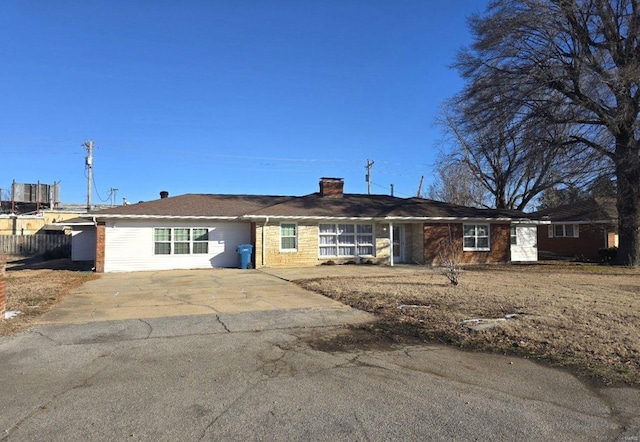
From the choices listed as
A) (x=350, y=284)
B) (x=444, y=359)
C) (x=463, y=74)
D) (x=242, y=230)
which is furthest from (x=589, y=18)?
(x=444, y=359)

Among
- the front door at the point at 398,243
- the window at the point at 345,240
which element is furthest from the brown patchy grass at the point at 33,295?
the front door at the point at 398,243

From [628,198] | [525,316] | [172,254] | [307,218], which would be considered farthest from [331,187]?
[525,316]

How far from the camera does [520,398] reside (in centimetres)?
454

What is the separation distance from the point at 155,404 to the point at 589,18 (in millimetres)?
23957

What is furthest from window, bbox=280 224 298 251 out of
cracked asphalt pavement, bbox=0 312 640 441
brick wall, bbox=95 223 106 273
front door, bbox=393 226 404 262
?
cracked asphalt pavement, bbox=0 312 640 441

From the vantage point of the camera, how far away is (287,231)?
21797 millimetres

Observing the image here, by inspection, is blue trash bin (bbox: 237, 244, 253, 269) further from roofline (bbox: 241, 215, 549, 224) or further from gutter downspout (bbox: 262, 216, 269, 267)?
roofline (bbox: 241, 215, 549, 224)

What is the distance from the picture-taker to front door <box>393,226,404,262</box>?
947 inches

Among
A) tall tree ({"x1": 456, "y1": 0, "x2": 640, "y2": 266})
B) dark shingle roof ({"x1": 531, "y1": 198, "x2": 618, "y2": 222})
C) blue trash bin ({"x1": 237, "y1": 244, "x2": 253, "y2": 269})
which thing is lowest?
blue trash bin ({"x1": 237, "y1": 244, "x2": 253, "y2": 269})

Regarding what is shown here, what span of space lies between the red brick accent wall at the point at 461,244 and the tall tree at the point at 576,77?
558cm

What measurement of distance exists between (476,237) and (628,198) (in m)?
7.25

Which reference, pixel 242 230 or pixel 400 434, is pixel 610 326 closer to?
pixel 400 434

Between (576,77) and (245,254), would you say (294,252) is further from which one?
(576,77)

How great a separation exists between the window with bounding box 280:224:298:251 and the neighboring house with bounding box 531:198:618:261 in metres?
16.3
